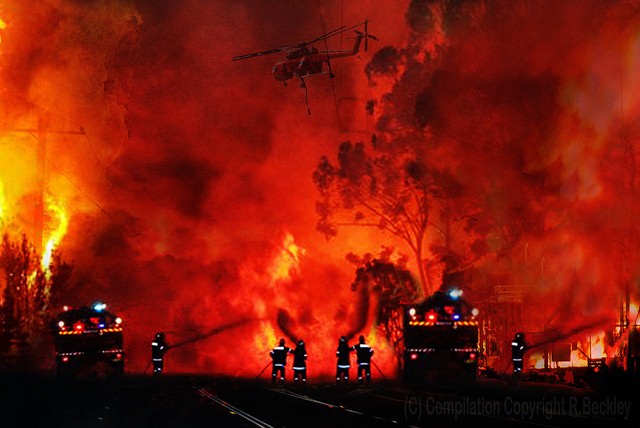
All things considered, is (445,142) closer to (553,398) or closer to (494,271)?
(494,271)

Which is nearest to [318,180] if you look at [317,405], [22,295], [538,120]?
[538,120]

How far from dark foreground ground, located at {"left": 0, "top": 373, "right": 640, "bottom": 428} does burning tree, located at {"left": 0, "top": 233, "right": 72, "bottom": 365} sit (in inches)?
473

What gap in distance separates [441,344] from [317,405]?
8.74 m

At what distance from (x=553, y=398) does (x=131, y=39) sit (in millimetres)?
37608

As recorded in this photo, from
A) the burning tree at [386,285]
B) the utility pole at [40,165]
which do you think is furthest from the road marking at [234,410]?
the utility pole at [40,165]

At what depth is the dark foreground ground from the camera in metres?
18.2

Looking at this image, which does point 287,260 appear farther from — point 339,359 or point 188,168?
point 339,359

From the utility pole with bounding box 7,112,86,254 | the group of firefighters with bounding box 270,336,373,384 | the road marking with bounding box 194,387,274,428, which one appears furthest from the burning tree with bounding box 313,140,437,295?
the road marking with bounding box 194,387,274,428

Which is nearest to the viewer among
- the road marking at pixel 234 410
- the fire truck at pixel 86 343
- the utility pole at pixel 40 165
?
the road marking at pixel 234 410

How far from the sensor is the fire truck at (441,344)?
29844mm

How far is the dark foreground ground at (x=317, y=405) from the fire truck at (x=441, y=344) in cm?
82

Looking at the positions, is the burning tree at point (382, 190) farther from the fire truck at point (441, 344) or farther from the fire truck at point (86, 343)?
the fire truck at point (86, 343)

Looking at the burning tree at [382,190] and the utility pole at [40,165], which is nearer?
the burning tree at [382,190]

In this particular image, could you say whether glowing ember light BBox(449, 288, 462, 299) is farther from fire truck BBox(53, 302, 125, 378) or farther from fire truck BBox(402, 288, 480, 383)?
fire truck BBox(53, 302, 125, 378)
